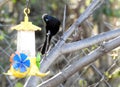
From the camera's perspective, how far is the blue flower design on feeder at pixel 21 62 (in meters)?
1.68

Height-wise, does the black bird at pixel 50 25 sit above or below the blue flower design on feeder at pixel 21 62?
above

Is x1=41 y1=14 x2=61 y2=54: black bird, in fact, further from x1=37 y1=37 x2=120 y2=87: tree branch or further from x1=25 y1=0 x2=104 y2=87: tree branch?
x1=37 y1=37 x2=120 y2=87: tree branch

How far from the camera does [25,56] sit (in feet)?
5.68

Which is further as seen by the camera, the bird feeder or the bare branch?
the bare branch

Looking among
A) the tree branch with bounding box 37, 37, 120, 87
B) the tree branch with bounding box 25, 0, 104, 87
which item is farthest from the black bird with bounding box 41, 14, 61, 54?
the tree branch with bounding box 37, 37, 120, 87

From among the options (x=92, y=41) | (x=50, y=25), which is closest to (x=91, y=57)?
(x=92, y=41)

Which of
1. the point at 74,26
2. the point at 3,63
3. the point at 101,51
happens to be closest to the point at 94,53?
the point at 101,51

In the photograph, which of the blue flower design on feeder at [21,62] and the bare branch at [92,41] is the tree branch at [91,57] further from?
the blue flower design on feeder at [21,62]

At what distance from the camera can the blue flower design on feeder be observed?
1.68 meters

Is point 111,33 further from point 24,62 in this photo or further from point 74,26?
point 24,62

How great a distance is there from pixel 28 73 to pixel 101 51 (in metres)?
0.37

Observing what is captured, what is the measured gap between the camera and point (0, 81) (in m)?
4.14

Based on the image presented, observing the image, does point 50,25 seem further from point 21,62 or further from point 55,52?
point 21,62

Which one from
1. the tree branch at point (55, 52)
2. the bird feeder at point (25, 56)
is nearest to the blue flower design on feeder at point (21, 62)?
the bird feeder at point (25, 56)
